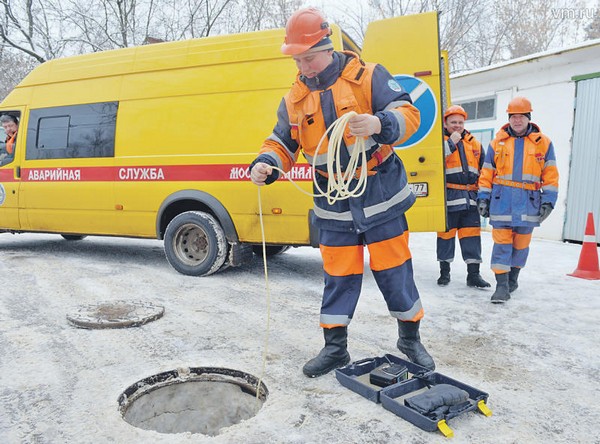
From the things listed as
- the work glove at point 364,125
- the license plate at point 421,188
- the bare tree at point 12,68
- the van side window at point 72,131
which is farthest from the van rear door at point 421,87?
the bare tree at point 12,68

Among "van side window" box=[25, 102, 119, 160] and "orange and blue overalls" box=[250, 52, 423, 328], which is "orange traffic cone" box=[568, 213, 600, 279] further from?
"van side window" box=[25, 102, 119, 160]

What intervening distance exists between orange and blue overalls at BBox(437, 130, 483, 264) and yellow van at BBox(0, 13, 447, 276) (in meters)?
0.55

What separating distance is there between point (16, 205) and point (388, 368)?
19.2 ft

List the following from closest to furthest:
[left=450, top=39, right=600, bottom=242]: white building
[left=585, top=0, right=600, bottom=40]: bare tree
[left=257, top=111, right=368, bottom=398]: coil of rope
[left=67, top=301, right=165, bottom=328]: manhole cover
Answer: [left=257, top=111, right=368, bottom=398]: coil of rope → [left=67, top=301, right=165, bottom=328]: manhole cover → [left=450, top=39, right=600, bottom=242]: white building → [left=585, top=0, right=600, bottom=40]: bare tree

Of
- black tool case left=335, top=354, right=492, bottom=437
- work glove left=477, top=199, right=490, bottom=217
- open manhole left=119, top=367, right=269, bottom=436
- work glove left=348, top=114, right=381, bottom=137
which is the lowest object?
open manhole left=119, top=367, right=269, bottom=436

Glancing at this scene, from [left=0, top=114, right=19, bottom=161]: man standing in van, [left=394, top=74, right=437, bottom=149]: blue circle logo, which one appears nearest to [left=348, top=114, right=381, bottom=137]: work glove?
[left=394, top=74, right=437, bottom=149]: blue circle logo

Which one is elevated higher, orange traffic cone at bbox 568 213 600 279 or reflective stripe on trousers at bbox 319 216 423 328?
reflective stripe on trousers at bbox 319 216 423 328

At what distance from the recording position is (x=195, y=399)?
2.71 m

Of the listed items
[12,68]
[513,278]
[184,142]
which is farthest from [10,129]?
[12,68]

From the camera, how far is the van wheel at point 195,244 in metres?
5.22

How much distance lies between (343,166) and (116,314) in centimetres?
230

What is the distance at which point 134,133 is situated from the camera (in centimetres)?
552

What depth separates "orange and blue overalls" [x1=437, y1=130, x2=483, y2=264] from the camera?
16.3ft

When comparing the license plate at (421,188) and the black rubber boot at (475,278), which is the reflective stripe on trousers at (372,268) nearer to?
the license plate at (421,188)
